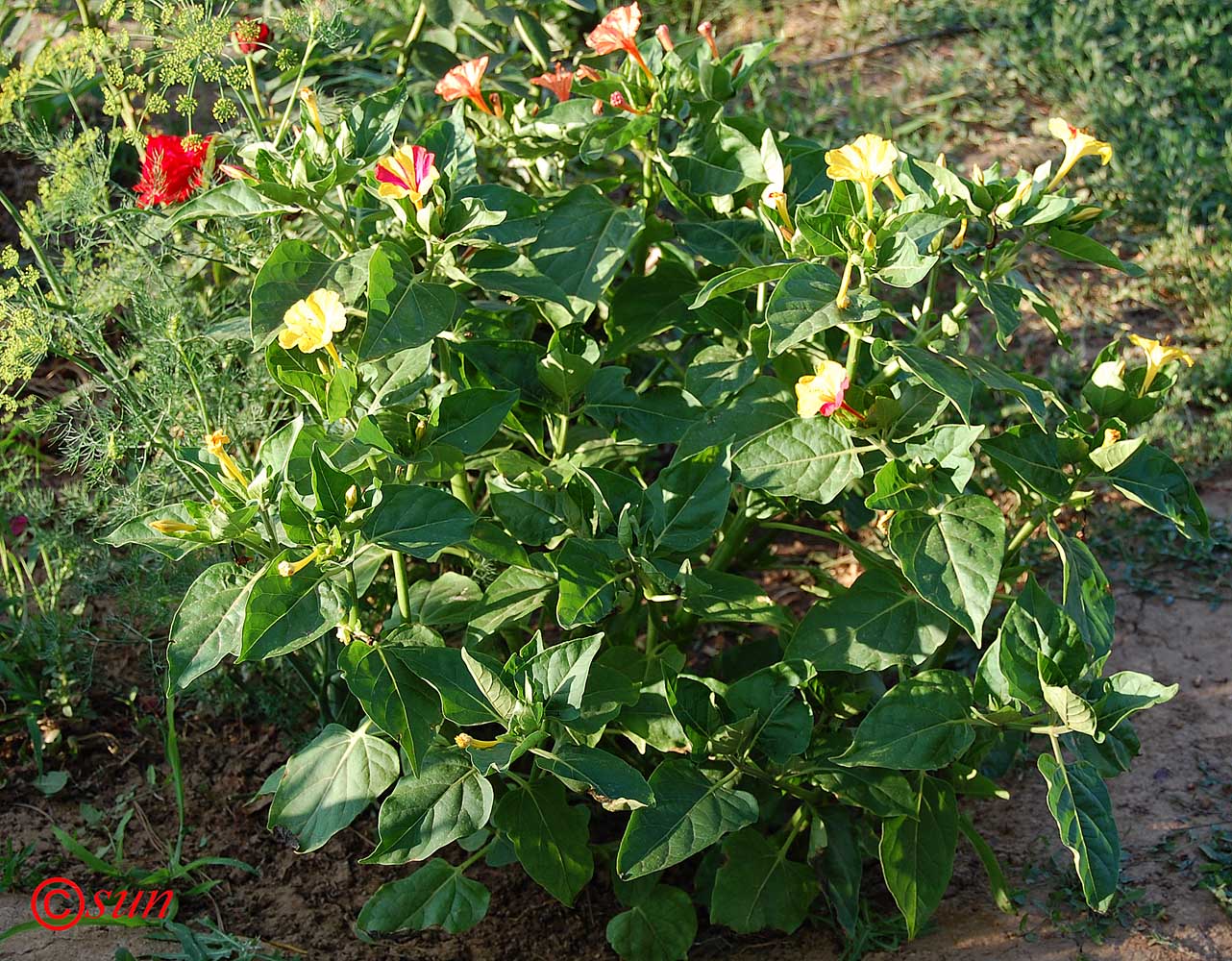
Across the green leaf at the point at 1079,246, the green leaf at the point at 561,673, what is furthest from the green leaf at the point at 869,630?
the green leaf at the point at 1079,246

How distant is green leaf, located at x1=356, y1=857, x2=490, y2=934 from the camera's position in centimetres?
212

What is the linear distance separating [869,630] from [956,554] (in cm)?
24

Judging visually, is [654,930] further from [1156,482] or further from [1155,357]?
[1155,357]

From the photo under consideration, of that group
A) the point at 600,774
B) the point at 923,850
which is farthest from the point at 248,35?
the point at 923,850

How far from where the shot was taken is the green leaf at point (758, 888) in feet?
7.28

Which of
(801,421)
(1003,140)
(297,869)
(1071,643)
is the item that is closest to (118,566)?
(297,869)

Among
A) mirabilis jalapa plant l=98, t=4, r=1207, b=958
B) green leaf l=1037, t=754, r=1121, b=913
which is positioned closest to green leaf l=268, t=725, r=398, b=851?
mirabilis jalapa plant l=98, t=4, r=1207, b=958

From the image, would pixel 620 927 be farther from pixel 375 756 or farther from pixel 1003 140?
pixel 1003 140

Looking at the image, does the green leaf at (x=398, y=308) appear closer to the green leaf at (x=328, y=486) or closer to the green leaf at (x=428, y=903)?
the green leaf at (x=328, y=486)

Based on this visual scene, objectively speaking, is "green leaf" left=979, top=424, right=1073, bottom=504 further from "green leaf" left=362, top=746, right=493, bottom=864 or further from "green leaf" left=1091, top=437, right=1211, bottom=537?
"green leaf" left=362, top=746, right=493, bottom=864

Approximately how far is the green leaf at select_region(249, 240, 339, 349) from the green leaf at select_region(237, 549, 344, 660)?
414mm

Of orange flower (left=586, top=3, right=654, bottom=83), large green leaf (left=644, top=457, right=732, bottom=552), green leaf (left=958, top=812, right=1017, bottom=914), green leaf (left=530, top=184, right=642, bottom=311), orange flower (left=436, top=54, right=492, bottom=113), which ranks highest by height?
orange flower (left=586, top=3, right=654, bottom=83)

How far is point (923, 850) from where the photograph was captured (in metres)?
2.14

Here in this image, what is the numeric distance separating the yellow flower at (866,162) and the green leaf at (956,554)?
0.51 m
